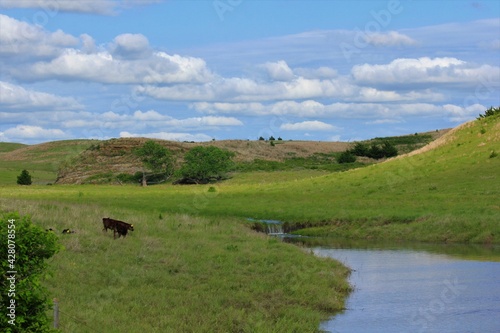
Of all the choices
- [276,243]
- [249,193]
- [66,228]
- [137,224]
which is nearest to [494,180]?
[249,193]

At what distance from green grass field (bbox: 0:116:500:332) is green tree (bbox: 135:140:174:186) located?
27204mm

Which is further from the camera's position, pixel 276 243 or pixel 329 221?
pixel 329 221

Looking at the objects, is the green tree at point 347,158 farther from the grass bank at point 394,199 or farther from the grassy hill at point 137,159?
the grass bank at point 394,199

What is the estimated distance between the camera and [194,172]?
93.1 metres

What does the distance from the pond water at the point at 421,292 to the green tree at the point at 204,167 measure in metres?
55.5

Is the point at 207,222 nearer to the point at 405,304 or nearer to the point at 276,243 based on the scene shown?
the point at 276,243

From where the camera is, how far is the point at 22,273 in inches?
491

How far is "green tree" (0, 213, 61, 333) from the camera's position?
12102 millimetres

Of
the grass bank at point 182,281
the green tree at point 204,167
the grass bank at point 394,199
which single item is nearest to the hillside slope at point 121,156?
the green tree at point 204,167

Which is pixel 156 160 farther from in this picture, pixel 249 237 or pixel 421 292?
pixel 421 292

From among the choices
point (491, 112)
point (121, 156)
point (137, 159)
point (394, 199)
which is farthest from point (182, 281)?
point (121, 156)

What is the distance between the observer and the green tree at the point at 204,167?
306 ft

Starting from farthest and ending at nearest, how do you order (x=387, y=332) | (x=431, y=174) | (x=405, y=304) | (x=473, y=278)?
1. (x=431, y=174)
2. (x=473, y=278)
3. (x=405, y=304)
4. (x=387, y=332)

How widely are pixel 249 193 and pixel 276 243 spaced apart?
33.9 metres
